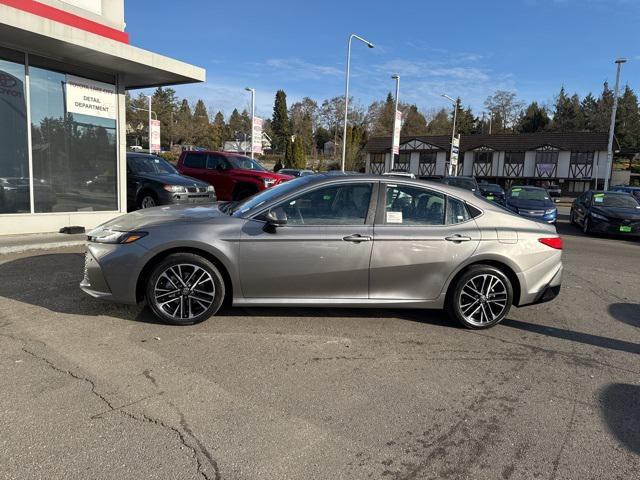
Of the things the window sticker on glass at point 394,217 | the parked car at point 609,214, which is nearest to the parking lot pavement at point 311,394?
the window sticker on glass at point 394,217

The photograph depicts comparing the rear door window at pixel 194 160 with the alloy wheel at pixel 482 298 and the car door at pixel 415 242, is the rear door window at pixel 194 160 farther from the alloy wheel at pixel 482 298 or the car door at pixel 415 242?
the alloy wheel at pixel 482 298

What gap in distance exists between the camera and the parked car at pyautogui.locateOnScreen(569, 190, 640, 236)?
14492 mm

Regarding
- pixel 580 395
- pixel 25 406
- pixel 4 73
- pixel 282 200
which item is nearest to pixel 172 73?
pixel 4 73

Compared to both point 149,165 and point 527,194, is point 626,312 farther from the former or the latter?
point 527,194

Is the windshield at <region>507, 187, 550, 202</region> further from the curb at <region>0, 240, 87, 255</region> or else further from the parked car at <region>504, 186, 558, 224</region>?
the curb at <region>0, 240, 87, 255</region>

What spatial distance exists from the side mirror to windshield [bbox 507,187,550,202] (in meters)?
13.6

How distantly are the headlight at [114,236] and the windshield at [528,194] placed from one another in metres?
14.4

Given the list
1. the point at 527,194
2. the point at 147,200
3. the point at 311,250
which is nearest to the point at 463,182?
the point at 527,194

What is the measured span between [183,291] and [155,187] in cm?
800

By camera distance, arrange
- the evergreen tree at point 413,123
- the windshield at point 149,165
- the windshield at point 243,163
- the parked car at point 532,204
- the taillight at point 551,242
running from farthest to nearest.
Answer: the evergreen tree at point 413,123 → the parked car at point 532,204 → the windshield at point 243,163 → the windshield at point 149,165 → the taillight at point 551,242

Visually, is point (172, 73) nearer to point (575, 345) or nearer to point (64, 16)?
point (64, 16)

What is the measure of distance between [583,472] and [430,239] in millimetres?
2585

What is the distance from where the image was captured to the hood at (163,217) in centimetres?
494

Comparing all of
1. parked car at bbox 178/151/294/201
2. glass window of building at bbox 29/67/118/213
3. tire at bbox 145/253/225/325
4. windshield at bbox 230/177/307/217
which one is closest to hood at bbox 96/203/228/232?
windshield at bbox 230/177/307/217
